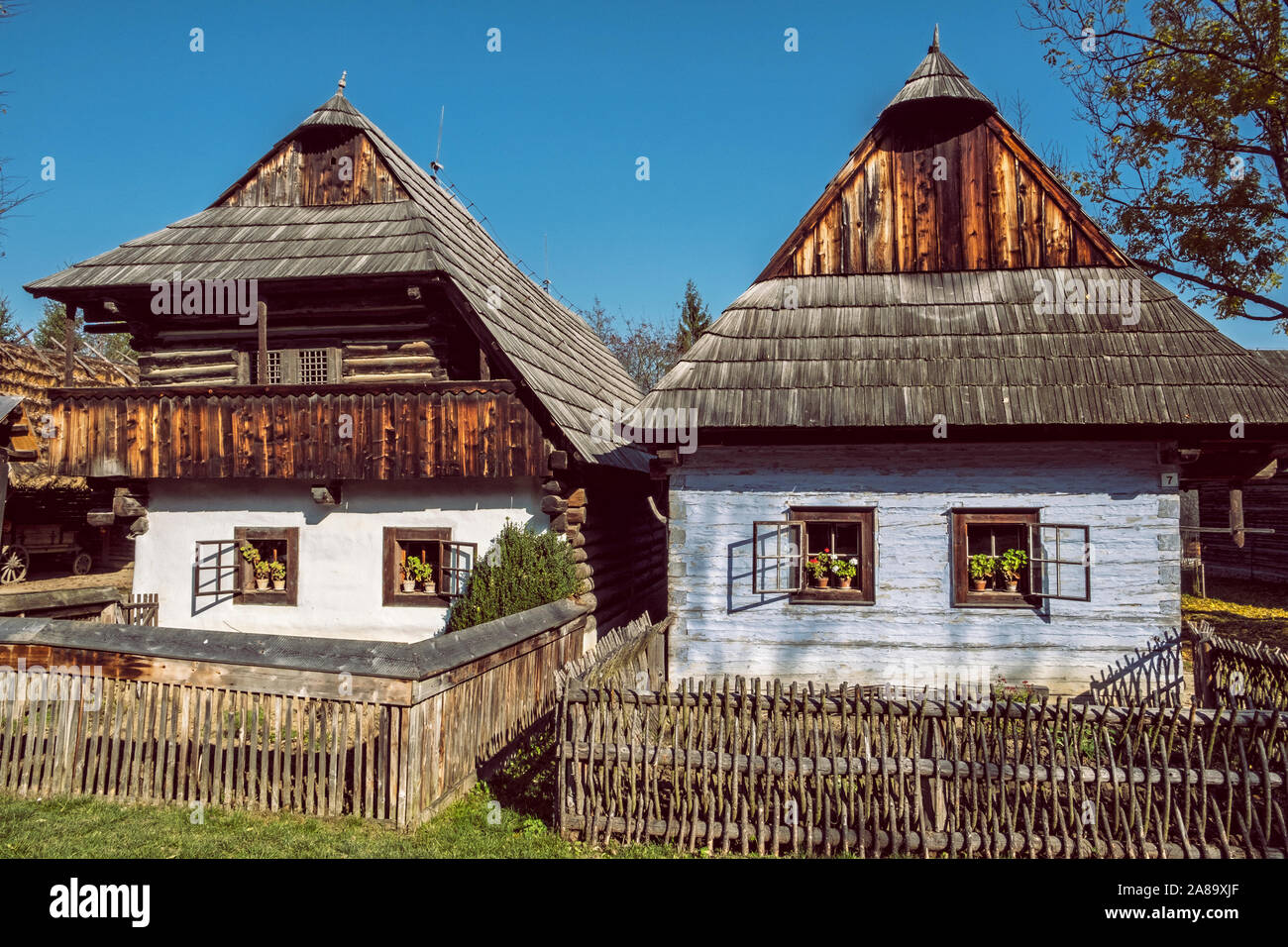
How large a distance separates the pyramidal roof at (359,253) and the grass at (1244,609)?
11681 millimetres

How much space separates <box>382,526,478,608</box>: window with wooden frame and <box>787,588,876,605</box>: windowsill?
15.1 feet

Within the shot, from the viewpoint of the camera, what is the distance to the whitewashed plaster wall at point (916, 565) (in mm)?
8586

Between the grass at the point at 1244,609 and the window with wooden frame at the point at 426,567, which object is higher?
the window with wooden frame at the point at 426,567

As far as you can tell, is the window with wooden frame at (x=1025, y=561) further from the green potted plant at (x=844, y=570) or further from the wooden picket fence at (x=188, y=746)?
the wooden picket fence at (x=188, y=746)

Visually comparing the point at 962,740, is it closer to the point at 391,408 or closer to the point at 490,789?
the point at 490,789

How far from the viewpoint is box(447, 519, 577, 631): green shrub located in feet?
32.4

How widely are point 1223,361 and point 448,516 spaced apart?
396 inches

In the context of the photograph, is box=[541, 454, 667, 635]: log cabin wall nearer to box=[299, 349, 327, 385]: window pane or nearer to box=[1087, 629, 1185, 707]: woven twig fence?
box=[299, 349, 327, 385]: window pane

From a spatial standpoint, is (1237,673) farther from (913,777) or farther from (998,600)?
(913,777)

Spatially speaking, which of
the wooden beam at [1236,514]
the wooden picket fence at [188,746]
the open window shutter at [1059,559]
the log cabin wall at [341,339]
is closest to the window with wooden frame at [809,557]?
the open window shutter at [1059,559]

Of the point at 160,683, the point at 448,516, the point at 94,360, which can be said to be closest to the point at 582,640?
the point at 448,516

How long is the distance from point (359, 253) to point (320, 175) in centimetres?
329

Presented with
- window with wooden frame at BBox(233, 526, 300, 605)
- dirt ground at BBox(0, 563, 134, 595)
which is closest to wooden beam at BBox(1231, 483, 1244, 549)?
window with wooden frame at BBox(233, 526, 300, 605)

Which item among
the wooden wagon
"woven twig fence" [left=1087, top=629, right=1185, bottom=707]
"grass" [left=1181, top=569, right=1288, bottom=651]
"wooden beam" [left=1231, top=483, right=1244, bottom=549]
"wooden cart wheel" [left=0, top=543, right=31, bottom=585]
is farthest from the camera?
the wooden wagon
